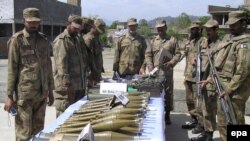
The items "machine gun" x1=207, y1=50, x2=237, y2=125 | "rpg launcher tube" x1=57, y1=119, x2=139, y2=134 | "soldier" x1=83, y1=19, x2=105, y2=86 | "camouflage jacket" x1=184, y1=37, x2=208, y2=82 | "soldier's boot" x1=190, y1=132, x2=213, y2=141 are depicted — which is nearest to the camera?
"rpg launcher tube" x1=57, y1=119, x2=139, y2=134

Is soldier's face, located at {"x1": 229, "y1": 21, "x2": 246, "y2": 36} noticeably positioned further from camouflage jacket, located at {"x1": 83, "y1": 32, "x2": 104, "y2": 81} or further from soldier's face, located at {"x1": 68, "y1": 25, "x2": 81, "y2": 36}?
camouflage jacket, located at {"x1": 83, "y1": 32, "x2": 104, "y2": 81}

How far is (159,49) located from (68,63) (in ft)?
7.31

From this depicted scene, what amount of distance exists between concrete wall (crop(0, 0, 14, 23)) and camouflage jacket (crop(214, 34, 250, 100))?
1147 inches

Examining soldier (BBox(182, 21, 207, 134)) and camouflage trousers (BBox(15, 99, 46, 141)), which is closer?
camouflage trousers (BBox(15, 99, 46, 141))

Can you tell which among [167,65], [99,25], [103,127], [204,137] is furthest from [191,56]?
[103,127]

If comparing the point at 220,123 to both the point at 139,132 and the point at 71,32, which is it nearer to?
the point at 139,132

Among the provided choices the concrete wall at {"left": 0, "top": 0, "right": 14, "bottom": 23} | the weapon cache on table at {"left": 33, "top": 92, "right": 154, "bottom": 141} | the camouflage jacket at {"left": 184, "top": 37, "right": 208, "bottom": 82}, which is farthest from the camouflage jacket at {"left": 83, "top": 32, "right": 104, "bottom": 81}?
the concrete wall at {"left": 0, "top": 0, "right": 14, "bottom": 23}

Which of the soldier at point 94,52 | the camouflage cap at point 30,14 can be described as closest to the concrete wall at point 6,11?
the soldier at point 94,52

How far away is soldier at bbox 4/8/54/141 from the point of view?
4.80 meters

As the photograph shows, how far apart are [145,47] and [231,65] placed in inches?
124

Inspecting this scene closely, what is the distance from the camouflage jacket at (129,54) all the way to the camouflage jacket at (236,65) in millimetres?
2773

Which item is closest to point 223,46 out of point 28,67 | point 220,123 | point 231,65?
point 231,65

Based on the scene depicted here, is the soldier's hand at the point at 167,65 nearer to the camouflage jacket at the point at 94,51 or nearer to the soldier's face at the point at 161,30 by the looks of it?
the soldier's face at the point at 161,30

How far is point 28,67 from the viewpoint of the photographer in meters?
4.89
